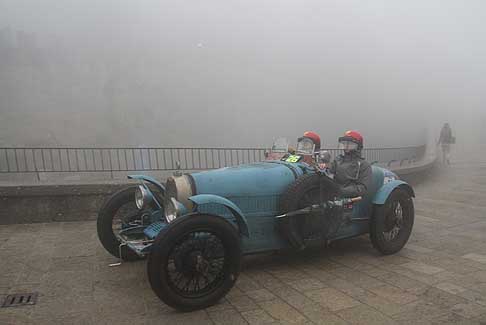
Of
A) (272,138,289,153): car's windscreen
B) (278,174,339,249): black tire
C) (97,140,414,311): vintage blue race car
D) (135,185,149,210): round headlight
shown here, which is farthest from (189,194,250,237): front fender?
(272,138,289,153): car's windscreen

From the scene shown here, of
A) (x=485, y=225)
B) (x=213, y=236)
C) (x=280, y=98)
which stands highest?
(x=280, y=98)

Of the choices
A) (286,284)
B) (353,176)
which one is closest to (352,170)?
(353,176)

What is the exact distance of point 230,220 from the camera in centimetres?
325

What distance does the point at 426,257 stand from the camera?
12.4ft

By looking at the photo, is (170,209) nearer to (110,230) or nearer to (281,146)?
(110,230)

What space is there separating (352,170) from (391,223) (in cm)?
79

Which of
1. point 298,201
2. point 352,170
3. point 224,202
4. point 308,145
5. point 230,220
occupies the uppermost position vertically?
point 308,145

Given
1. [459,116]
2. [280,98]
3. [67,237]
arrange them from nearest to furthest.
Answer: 1. [67,237]
2. [280,98]
3. [459,116]

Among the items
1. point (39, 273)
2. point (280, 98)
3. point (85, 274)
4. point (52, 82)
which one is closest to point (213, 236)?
point (85, 274)

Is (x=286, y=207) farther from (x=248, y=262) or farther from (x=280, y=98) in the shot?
(x=280, y=98)

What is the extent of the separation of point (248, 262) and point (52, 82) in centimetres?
1607

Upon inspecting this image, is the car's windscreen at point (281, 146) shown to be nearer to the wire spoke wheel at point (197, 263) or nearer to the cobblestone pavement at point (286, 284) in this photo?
the cobblestone pavement at point (286, 284)

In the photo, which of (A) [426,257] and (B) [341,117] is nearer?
(A) [426,257]

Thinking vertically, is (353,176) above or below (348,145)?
below
